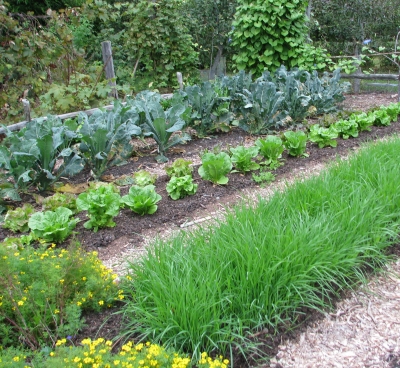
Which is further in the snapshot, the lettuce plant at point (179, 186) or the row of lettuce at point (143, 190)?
the lettuce plant at point (179, 186)

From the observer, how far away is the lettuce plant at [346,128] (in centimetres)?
554

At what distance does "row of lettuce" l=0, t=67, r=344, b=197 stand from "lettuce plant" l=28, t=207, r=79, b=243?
0.59 meters

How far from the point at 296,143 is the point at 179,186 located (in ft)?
5.28

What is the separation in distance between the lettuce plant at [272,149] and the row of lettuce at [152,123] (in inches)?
36.2

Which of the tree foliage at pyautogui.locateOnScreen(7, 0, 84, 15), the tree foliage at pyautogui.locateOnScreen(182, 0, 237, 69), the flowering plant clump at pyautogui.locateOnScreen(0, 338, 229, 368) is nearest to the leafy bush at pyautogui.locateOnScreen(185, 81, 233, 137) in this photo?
the flowering plant clump at pyautogui.locateOnScreen(0, 338, 229, 368)

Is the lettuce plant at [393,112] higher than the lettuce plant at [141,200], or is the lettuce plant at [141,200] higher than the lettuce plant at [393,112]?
the lettuce plant at [141,200]

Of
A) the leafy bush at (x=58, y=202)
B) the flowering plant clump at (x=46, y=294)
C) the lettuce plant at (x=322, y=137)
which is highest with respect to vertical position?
the flowering plant clump at (x=46, y=294)

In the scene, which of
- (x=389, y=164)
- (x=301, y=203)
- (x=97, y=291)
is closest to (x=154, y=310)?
(x=97, y=291)

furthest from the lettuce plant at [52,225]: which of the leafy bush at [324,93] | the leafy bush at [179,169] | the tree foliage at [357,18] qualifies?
the tree foliage at [357,18]

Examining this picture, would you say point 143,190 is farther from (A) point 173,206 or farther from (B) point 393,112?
(B) point 393,112

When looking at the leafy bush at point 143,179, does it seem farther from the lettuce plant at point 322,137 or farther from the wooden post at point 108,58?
the wooden post at point 108,58

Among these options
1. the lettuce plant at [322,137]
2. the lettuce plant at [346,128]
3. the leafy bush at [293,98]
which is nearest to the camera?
the lettuce plant at [322,137]

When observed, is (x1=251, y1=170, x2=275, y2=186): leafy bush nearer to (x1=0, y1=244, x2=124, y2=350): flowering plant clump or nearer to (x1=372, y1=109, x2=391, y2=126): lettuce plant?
(x1=0, y1=244, x2=124, y2=350): flowering plant clump

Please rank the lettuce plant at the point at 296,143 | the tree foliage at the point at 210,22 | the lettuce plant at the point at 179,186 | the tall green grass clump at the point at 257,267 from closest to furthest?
1. the tall green grass clump at the point at 257,267
2. the lettuce plant at the point at 179,186
3. the lettuce plant at the point at 296,143
4. the tree foliage at the point at 210,22
